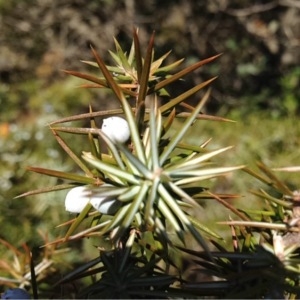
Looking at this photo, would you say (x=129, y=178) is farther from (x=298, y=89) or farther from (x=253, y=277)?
(x=298, y=89)

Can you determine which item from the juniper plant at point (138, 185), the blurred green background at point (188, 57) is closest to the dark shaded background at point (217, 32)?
the blurred green background at point (188, 57)

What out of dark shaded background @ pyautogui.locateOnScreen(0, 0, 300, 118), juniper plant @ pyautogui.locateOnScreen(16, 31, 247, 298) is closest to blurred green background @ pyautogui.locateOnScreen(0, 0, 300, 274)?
dark shaded background @ pyautogui.locateOnScreen(0, 0, 300, 118)

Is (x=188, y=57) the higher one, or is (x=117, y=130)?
Result: (x=188, y=57)

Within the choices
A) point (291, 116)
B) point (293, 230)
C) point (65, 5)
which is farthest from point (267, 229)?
point (65, 5)

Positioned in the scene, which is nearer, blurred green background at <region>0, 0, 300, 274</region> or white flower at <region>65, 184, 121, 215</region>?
white flower at <region>65, 184, 121, 215</region>

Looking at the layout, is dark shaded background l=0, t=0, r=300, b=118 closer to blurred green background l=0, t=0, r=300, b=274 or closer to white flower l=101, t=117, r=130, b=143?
blurred green background l=0, t=0, r=300, b=274

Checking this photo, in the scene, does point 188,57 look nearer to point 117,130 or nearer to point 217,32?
point 217,32

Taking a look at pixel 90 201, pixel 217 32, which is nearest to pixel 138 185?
pixel 90 201
